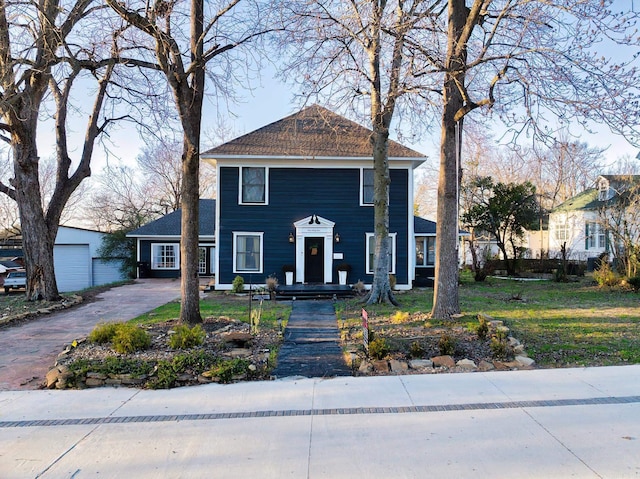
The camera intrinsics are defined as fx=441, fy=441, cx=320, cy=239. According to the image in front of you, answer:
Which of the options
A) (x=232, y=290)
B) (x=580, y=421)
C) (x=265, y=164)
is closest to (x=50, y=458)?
(x=580, y=421)

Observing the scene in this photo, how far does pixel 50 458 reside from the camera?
12.2ft

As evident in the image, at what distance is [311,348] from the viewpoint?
7.65 m

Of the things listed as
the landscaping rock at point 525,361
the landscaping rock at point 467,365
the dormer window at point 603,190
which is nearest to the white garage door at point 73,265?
the landscaping rock at point 467,365

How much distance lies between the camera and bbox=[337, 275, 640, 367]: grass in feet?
22.0

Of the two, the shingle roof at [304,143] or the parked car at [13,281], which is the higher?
the shingle roof at [304,143]

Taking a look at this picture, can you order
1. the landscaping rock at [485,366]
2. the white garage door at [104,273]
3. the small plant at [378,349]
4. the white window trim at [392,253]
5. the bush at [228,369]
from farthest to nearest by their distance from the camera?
1. the white garage door at [104,273]
2. the white window trim at [392,253]
3. the small plant at [378,349]
4. the landscaping rock at [485,366]
5. the bush at [228,369]

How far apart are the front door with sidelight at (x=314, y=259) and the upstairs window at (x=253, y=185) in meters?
2.47

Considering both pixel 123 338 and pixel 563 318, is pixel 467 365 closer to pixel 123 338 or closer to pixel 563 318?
pixel 563 318

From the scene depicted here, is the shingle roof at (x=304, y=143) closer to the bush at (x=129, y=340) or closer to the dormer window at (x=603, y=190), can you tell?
the bush at (x=129, y=340)

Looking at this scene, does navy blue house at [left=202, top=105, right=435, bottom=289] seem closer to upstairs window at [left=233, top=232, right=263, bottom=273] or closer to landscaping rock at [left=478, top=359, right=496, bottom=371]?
upstairs window at [left=233, top=232, right=263, bottom=273]

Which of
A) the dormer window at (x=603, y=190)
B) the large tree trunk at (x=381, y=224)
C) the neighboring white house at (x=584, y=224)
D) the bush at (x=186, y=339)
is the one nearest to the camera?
the bush at (x=186, y=339)

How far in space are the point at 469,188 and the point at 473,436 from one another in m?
26.0

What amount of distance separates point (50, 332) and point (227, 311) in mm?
3978

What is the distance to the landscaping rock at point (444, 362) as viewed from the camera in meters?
6.26
